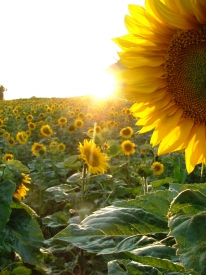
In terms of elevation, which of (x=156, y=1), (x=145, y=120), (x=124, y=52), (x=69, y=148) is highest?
(x=156, y=1)

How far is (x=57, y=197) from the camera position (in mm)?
2736

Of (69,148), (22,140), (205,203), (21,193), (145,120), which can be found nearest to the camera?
(205,203)

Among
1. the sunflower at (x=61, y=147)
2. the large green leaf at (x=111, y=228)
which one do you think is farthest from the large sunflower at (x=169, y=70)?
the sunflower at (x=61, y=147)

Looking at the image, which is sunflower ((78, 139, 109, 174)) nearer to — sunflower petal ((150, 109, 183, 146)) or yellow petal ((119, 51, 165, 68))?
sunflower petal ((150, 109, 183, 146))

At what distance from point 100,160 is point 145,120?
1769 millimetres

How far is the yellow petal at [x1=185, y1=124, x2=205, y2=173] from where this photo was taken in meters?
1.42

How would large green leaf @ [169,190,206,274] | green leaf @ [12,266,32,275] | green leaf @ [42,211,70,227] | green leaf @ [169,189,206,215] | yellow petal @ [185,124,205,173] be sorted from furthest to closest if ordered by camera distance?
green leaf @ [42,211,70,227] < green leaf @ [12,266,32,275] < yellow petal @ [185,124,205,173] < green leaf @ [169,189,206,215] < large green leaf @ [169,190,206,274]

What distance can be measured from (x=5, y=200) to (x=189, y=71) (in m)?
0.96

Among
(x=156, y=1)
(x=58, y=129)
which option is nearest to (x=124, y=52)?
(x=156, y=1)

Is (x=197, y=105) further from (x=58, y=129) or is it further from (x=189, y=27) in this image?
(x=58, y=129)

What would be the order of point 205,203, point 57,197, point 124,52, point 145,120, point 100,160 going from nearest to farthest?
1. point 205,203
2. point 124,52
3. point 145,120
4. point 57,197
5. point 100,160

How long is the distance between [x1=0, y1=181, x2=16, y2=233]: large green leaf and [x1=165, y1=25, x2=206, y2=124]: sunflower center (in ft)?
2.77

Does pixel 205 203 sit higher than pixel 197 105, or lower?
lower

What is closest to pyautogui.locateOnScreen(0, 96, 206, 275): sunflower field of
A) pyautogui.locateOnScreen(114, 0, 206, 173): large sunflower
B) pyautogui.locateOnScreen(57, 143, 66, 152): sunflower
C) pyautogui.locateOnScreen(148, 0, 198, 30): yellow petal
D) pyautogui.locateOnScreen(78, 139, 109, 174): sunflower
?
pyautogui.locateOnScreen(78, 139, 109, 174): sunflower
